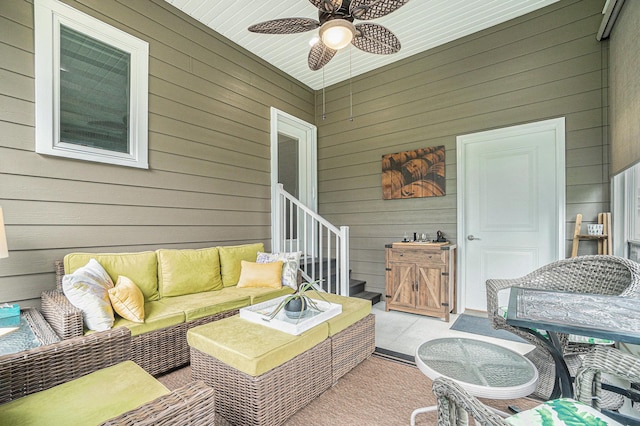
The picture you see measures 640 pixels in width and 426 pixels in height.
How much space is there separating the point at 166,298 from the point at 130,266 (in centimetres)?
42

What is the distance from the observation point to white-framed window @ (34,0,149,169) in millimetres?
2379

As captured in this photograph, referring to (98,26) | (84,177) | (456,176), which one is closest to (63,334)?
(84,177)

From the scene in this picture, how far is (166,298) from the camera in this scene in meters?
2.74

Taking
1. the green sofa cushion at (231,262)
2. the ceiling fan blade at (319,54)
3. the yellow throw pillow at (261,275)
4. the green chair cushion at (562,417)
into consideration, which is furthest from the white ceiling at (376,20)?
the green chair cushion at (562,417)

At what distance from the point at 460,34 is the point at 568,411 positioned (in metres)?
4.12

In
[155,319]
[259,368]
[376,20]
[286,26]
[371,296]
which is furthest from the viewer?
[371,296]

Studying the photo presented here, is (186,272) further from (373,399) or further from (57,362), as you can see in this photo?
(373,399)

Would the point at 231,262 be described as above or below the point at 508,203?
below

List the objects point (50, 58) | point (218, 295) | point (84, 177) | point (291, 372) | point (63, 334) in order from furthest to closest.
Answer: point (218, 295) → point (84, 177) → point (50, 58) → point (63, 334) → point (291, 372)

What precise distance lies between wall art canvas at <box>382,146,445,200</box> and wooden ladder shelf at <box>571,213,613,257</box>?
1.41m

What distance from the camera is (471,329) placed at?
326 centimetres

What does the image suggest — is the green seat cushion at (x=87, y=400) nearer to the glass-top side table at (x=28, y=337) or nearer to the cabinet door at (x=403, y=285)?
the glass-top side table at (x=28, y=337)

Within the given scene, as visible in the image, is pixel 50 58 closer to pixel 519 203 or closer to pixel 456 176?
pixel 456 176

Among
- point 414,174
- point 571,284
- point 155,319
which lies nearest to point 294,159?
point 414,174
